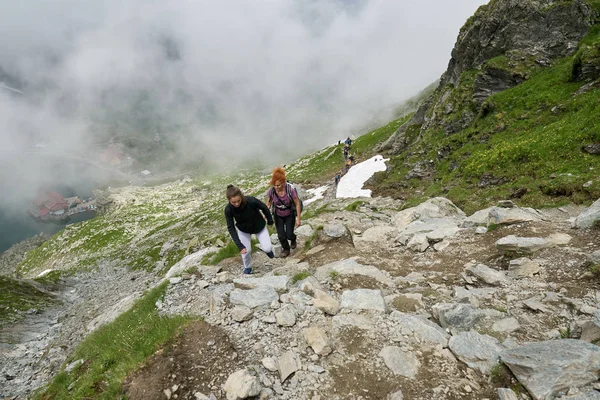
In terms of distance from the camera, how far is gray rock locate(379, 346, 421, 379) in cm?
603

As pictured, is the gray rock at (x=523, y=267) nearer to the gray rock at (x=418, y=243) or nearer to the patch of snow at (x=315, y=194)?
the gray rock at (x=418, y=243)

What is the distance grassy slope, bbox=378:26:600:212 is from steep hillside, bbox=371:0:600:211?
0.07 meters

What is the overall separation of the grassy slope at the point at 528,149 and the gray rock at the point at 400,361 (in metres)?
15.4

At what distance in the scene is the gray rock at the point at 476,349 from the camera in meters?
5.87

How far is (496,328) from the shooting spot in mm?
6910

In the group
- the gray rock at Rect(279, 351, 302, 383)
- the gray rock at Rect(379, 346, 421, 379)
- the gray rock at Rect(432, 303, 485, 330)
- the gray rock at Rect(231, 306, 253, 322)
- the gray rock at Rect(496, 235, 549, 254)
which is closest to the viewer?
the gray rock at Rect(379, 346, 421, 379)

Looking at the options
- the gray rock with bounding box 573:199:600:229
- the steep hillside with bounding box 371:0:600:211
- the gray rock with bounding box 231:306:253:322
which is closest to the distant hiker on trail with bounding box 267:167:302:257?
the gray rock with bounding box 231:306:253:322

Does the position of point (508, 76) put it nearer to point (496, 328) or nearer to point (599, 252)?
point (599, 252)

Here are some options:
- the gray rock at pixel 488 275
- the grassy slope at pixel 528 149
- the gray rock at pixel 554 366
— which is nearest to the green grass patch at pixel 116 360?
the gray rock at pixel 554 366

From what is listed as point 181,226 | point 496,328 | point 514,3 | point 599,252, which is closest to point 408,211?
point 599,252

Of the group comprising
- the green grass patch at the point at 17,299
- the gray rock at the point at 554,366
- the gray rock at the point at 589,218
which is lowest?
the gray rock at the point at 589,218

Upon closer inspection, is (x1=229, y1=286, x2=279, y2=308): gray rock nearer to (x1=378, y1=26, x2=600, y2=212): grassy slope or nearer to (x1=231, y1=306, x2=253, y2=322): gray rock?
(x1=231, y1=306, x2=253, y2=322): gray rock

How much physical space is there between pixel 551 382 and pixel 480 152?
24.9 meters

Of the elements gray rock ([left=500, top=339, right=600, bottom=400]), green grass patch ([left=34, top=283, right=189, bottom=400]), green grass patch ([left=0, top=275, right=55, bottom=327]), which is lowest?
gray rock ([left=500, top=339, right=600, bottom=400])
